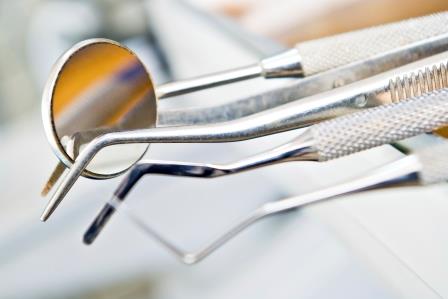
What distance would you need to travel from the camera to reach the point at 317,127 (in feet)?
0.74

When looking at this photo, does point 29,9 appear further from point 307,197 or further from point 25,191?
point 307,197

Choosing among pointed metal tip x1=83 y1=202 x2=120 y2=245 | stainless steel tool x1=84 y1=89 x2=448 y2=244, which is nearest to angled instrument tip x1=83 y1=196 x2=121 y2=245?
pointed metal tip x1=83 y1=202 x2=120 y2=245

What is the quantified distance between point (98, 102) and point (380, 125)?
17cm

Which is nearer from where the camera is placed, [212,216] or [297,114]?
[297,114]

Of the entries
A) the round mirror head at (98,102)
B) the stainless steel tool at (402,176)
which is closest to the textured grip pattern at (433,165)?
the stainless steel tool at (402,176)

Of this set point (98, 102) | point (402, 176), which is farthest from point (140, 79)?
point (402, 176)

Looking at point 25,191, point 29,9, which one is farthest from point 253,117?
point 29,9

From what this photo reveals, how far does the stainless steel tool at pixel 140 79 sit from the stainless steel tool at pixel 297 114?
0.10 feet

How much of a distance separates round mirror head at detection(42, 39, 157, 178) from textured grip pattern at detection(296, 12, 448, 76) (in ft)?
0.31

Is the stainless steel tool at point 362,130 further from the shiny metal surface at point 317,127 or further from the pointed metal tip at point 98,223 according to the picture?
the pointed metal tip at point 98,223

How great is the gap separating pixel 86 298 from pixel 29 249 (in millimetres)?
76

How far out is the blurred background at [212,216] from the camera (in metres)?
0.32

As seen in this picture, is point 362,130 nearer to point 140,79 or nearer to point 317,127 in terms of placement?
point 317,127

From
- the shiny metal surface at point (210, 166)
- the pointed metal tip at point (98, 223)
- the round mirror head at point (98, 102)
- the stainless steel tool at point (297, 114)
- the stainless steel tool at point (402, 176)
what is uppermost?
the round mirror head at point (98, 102)
